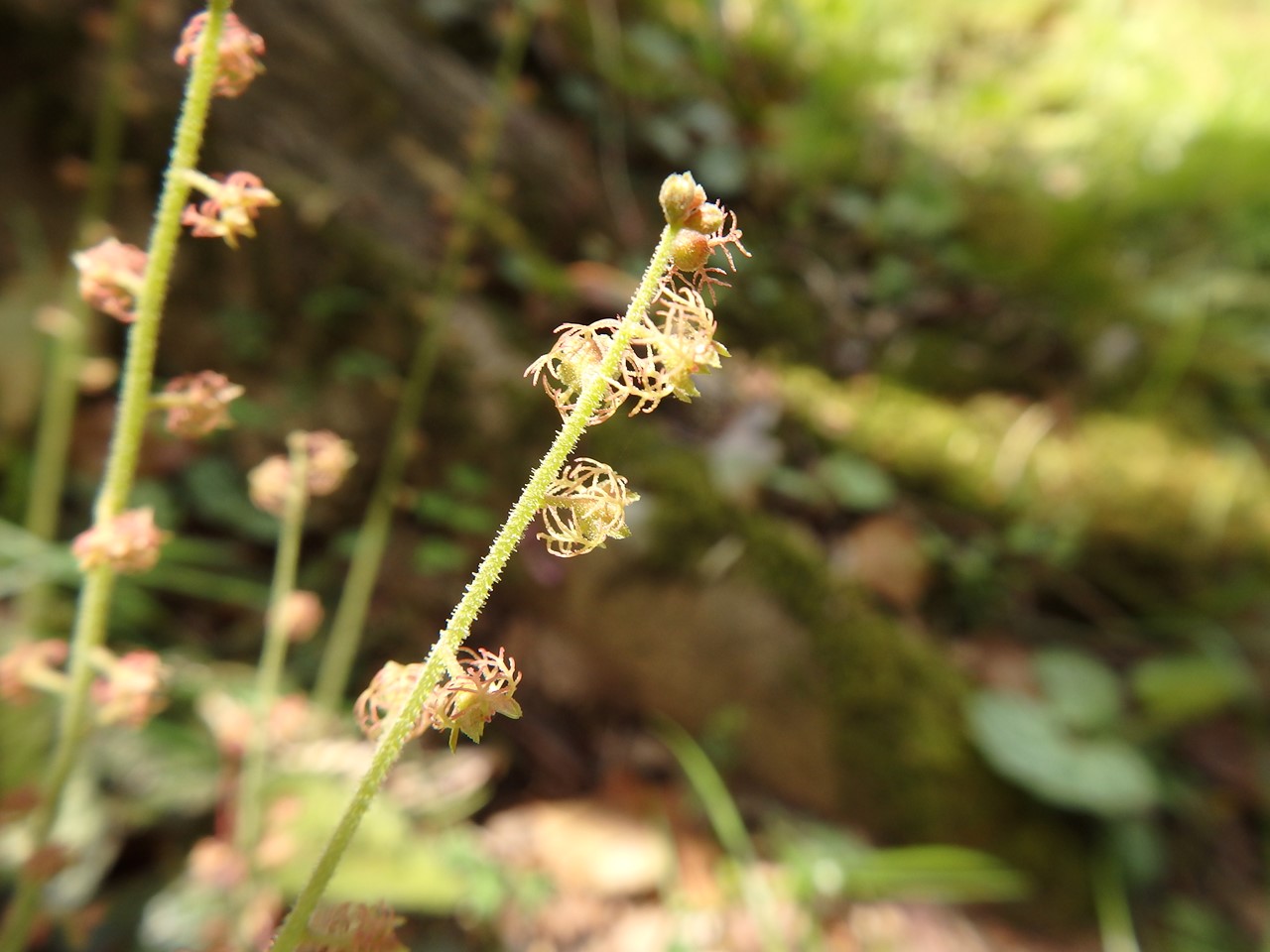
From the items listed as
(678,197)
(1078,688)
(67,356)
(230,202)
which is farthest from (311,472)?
(1078,688)

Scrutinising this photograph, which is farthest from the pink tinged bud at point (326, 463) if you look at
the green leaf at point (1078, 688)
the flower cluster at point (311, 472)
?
the green leaf at point (1078, 688)

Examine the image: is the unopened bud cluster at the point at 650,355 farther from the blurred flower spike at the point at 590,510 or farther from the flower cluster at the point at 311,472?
the flower cluster at the point at 311,472

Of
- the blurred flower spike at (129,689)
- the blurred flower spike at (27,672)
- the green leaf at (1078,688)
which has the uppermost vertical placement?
the green leaf at (1078,688)

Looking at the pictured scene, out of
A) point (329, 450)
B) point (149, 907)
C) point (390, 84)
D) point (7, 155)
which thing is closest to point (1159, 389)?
point (390, 84)

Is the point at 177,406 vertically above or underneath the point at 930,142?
underneath

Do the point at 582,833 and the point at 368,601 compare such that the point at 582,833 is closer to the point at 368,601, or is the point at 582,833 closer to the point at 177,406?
the point at 368,601

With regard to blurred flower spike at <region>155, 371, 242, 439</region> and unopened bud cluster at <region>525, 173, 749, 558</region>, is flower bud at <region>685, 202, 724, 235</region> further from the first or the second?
blurred flower spike at <region>155, 371, 242, 439</region>
